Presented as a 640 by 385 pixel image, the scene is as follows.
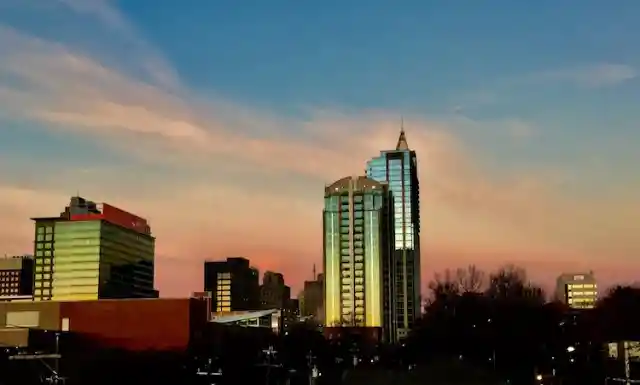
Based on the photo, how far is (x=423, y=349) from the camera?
333ft

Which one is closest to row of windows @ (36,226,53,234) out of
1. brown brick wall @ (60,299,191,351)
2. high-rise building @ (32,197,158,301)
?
high-rise building @ (32,197,158,301)

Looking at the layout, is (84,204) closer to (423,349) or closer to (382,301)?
(382,301)

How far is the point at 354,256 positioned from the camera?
19125cm

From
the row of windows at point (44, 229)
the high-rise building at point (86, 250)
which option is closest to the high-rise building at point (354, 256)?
the high-rise building at point (86, 250)

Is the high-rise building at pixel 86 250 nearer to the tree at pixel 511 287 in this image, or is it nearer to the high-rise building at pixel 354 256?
the high-rise building at pixel 354 256

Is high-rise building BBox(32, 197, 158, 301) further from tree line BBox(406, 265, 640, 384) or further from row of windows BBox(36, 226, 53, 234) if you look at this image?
tree line BBox(406, 265, 640, 384)

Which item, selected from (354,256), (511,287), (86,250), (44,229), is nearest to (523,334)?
(511,287)

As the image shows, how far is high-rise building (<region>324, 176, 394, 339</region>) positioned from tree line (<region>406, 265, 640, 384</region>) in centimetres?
8211

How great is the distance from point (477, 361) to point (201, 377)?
30.7 m

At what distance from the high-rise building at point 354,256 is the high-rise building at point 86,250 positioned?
153 feet

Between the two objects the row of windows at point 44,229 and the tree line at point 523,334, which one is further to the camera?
the row of windows at point 44,229

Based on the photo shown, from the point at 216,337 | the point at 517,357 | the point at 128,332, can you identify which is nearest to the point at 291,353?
the point at 216,337

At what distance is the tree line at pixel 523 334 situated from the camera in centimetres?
8112

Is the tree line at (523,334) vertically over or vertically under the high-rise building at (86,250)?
under
